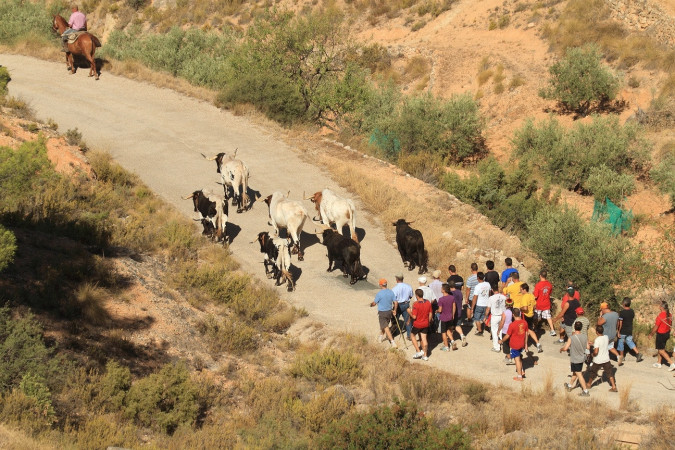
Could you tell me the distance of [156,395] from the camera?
1086 cm

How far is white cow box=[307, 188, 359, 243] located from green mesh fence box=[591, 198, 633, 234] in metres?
10.5

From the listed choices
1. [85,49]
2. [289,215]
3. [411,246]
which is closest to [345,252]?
[289,215]

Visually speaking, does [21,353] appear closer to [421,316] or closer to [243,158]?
[421,316]

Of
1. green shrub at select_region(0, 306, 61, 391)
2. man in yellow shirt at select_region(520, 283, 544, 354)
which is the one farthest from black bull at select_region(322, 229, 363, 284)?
green shrub at select_region(0, 306, 61, 391)

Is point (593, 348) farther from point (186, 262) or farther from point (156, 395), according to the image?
point (186, 262)

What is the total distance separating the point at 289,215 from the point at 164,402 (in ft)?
21.8

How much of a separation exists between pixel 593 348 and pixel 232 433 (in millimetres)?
6581

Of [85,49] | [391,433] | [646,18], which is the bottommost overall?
[391,433]

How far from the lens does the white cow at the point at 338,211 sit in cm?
1744

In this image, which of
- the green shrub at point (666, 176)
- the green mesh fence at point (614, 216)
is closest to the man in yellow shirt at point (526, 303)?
the green mesh fence at point (614, 216)

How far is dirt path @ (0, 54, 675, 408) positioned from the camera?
13.6m

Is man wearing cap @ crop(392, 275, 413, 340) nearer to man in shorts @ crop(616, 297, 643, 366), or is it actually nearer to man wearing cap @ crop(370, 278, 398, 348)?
man wearing cap @ crop(370, 278, 398, 348)

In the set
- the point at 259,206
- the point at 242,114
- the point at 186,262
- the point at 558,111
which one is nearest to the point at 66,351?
the point at 186,262

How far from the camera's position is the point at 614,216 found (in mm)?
24625
